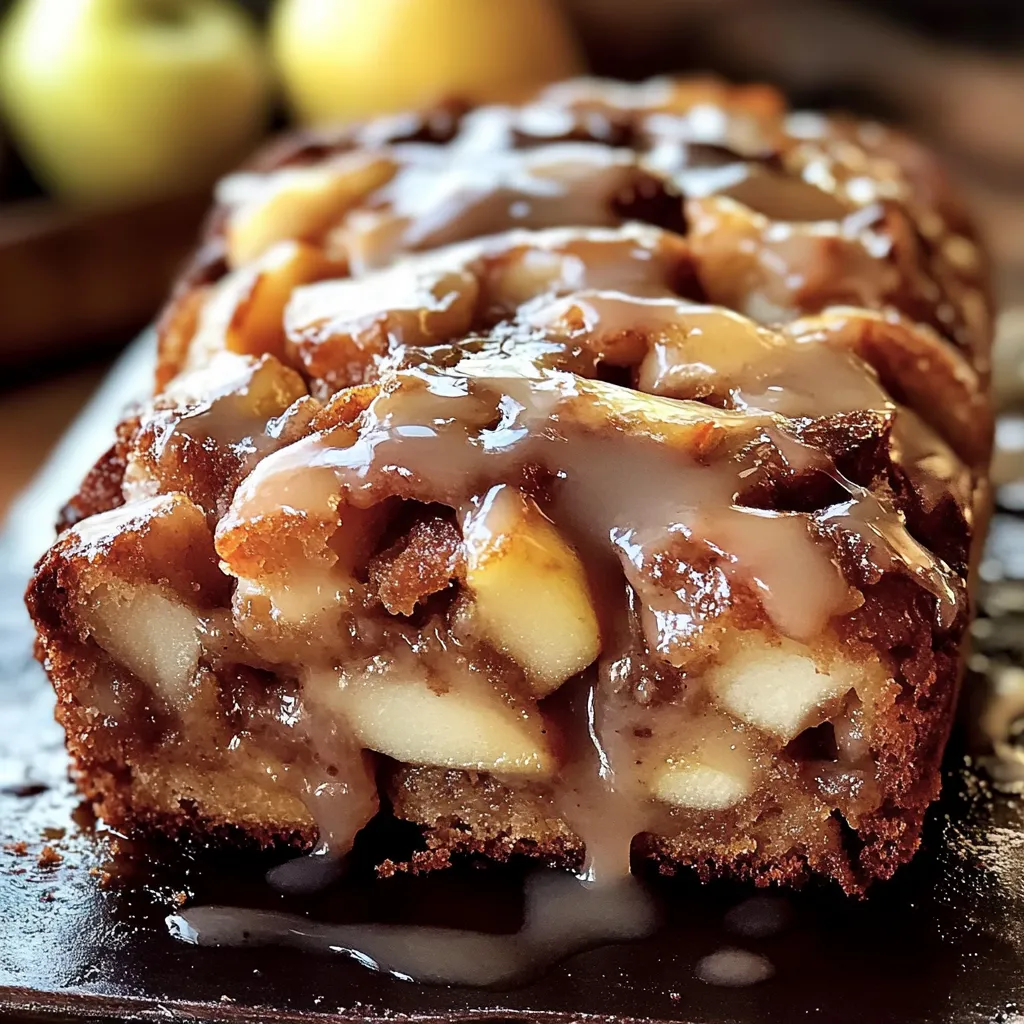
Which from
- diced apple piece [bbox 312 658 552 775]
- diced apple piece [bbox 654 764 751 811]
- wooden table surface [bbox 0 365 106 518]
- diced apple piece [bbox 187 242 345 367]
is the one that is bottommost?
wooden table surface [bbox 0 365 106 518]

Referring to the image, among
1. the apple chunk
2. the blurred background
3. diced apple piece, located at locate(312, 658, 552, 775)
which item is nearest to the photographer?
the apple chunk

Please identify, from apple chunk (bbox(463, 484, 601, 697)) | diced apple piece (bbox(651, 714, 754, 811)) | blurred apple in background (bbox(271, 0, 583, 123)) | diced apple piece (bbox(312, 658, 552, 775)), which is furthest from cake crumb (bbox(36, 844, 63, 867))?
blurred apple in background (bbox(271, 0, 583, 123))

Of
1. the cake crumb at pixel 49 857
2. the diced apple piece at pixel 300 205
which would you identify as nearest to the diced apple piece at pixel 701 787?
the cake crumb at pixel 49 857

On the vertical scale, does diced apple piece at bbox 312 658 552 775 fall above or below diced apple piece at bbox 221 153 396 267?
below

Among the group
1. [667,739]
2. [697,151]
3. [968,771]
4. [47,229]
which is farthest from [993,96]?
[667,739]

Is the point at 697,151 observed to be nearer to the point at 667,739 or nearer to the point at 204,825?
the point at 667,739

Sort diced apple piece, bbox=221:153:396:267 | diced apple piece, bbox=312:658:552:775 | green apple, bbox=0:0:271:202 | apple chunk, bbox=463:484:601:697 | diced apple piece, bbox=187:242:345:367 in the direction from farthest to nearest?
green apple, bbox=0:0:271:202 → diced apple piece, bbox=221:153:396:267 → diced apple piece, bbox=187:242:345:367 → diced apple piece, bbox=312:658:552:775 → apple chunk, bbox=463:484:601:697

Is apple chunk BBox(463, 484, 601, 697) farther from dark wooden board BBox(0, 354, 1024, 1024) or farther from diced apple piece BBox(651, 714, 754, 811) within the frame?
dark wooden board BBox(0, 354, 1024, 1024)
